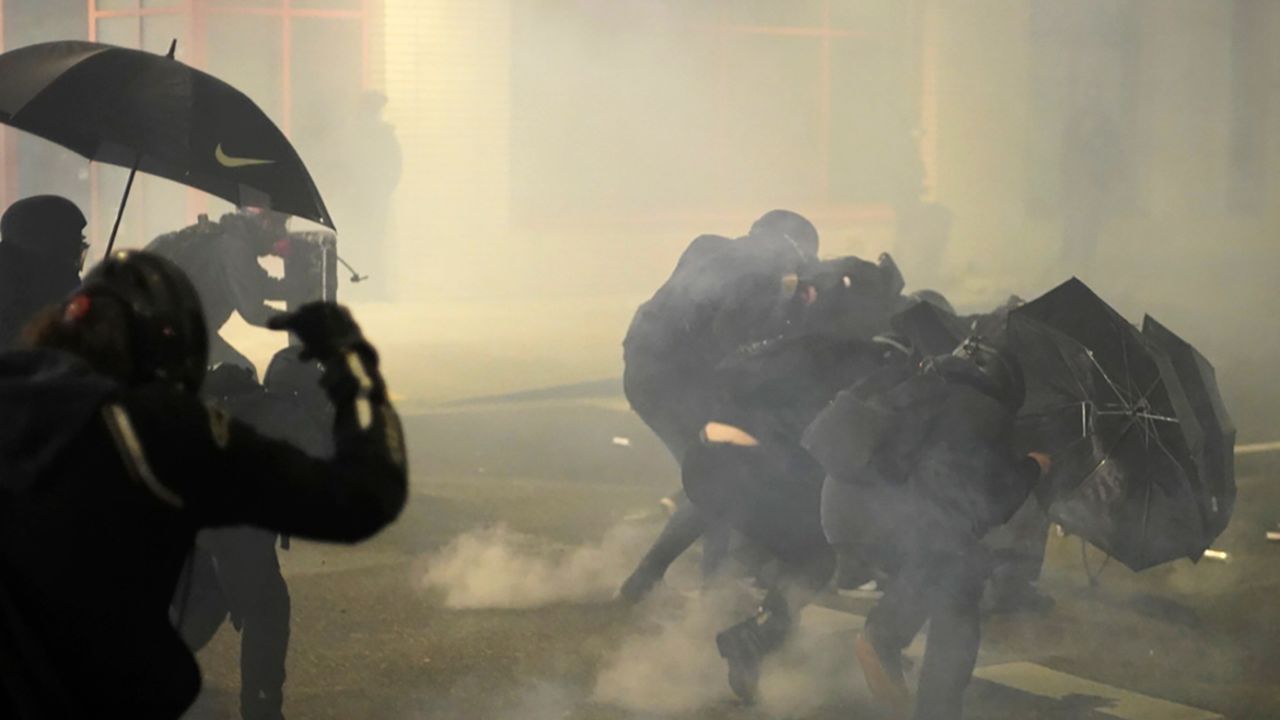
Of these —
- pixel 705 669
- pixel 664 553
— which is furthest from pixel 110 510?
pixel 664 553

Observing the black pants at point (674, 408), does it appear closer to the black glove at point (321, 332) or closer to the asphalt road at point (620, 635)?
the asphalt road at point (620, 635)

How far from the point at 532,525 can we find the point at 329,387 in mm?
5042

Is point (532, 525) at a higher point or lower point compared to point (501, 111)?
lower

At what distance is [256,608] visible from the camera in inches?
167

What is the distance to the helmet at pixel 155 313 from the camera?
2.13m

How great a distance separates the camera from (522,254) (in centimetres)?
1445

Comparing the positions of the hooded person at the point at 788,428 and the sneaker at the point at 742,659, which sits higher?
the hooded person at the point at 788,428

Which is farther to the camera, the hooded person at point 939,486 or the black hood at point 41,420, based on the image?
the hooded person at point 939,486

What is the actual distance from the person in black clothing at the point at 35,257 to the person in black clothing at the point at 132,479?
1.89 metres

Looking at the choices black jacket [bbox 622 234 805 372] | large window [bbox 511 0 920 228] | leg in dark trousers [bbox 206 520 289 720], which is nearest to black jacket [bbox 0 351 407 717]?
leg in dark trousers [bbox 206 520 289 720]

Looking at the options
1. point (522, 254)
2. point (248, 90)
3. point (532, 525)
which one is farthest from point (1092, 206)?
point (532, 525)

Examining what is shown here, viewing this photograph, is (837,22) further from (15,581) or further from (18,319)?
(15,581)

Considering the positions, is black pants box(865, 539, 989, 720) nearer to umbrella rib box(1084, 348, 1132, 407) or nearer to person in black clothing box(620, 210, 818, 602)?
umbrella rib box(1084, 348, 1132, 407)

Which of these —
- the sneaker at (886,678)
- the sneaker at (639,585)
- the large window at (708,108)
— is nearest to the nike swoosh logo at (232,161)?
the sneaker at (886,678)
